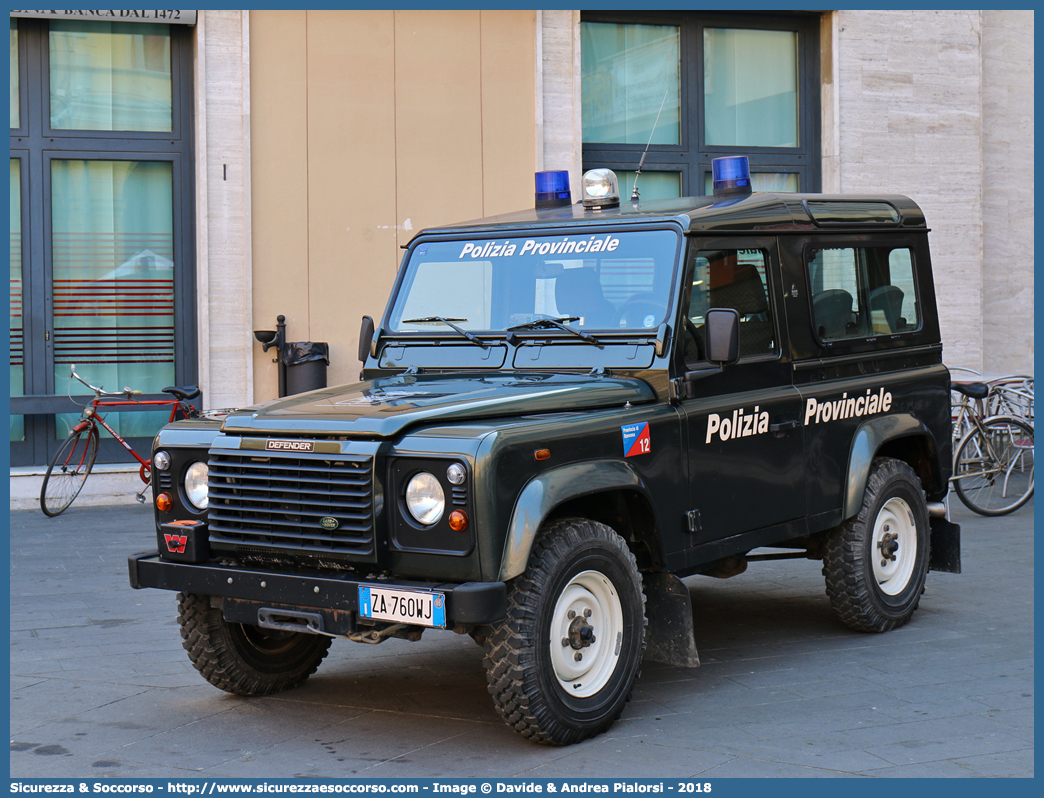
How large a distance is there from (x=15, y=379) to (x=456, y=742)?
8671 millimetres

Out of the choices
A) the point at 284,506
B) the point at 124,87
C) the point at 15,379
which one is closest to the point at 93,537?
the point at 15,379

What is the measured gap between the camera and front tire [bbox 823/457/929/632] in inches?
255

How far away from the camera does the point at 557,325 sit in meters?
5.67

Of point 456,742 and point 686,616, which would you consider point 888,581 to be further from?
point 456,742

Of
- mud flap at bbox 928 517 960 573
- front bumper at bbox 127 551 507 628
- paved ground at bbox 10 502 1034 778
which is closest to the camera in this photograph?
front bumper at bbox 127 551 507 628

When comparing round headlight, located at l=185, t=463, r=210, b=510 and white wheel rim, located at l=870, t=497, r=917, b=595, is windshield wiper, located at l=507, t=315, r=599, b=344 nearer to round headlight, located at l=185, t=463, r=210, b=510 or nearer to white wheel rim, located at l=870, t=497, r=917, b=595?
round headlight, located at l=185, t=463, r=210, b=510

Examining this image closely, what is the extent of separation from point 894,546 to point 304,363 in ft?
22.7

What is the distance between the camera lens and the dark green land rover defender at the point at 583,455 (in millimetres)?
4574

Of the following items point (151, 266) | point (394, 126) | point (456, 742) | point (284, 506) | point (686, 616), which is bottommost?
point (456, 742)

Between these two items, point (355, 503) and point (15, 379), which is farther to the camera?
point (15, 379)

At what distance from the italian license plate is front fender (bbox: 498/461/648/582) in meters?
0.26

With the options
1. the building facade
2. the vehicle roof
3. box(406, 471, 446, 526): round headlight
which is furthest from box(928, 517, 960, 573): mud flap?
the building facade

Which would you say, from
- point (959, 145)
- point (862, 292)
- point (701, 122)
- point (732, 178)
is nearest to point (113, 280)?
point (701, 122)

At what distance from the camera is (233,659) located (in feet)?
18.0
